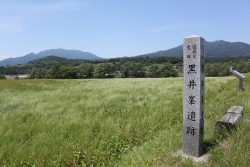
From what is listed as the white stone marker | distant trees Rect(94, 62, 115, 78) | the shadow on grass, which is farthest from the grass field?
distant trees Rect(94, 62, 115, 78)

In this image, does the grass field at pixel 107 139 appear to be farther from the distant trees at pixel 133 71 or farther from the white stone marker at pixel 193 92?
the distant trees at pixel 133 71

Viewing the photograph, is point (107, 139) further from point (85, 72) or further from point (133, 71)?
point (85, 72)

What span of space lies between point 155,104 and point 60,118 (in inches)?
162

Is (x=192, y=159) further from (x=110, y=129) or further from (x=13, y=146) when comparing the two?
(x=13, y=146)

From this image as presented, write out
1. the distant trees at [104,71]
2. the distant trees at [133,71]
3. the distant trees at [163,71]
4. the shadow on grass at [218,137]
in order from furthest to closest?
1. the distant trees at [104,71]
2. the distant trees at [133,71]
3. the distant trees at [163,71]
4. the shadow on grass at [218,137]

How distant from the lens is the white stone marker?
3783 millimetres

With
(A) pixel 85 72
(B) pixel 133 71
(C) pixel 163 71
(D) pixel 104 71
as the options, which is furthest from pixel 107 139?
(A) pixel 85 72

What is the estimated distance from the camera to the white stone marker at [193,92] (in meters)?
3.78

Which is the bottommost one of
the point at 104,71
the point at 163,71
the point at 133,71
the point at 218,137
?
the point at 163,71

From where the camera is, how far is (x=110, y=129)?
5.96 m

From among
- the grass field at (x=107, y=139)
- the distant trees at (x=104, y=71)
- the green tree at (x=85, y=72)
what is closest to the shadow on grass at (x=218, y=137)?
the grass field at (x=107, y=139)

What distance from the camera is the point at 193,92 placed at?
152 inches

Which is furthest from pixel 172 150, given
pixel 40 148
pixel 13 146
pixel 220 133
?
pixel 13 146

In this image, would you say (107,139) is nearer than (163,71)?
Yes
